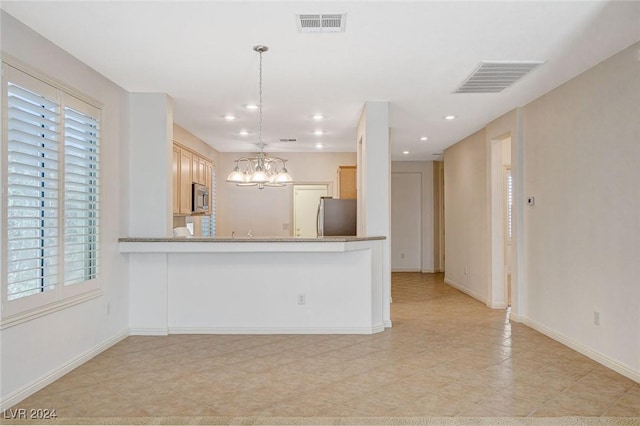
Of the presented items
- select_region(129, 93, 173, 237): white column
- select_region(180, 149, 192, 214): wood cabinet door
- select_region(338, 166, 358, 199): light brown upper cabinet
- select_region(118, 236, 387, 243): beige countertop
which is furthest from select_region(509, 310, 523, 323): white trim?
select_region(180, 149, 192, 214): wood cabinet door

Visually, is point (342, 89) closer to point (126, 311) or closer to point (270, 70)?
point (270, 70)

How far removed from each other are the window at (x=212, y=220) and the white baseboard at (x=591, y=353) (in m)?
5.46

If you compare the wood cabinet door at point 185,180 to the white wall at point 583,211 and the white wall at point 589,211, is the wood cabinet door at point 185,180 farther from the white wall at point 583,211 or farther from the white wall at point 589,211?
the white wall at point 589,211

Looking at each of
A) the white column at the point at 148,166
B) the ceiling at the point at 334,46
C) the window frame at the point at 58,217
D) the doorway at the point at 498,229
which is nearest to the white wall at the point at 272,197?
the doorway at the point at 498,229

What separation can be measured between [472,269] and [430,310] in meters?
1.55

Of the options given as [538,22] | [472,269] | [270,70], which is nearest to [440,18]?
[538,22]

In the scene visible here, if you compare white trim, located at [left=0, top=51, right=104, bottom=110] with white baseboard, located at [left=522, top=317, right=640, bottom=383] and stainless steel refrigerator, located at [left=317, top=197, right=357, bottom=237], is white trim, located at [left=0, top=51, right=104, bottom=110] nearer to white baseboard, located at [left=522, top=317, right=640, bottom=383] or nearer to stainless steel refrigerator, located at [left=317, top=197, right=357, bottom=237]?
stainless steel refrigerator, located at [left=317, top=197, right=357, bottom=237]

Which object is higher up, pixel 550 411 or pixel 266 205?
pixel 266 205

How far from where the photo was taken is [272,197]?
935 cm

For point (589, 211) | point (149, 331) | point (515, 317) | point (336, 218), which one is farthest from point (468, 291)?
point (149, 331)

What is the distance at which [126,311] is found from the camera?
4820 millimetres

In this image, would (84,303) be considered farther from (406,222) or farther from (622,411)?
(406,222)

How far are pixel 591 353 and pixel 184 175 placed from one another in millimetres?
5354

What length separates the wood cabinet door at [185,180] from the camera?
6523mm
